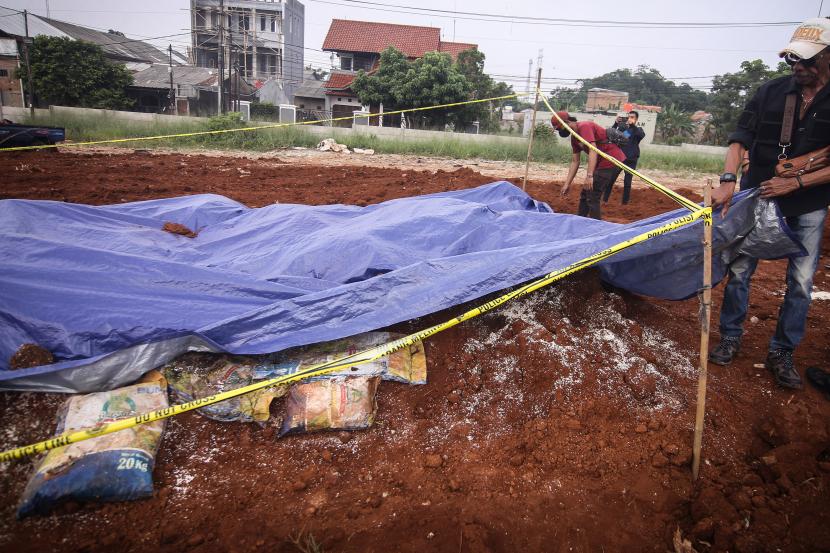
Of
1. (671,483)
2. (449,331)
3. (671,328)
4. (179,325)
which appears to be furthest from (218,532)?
(671,328)

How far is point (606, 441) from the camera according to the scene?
205cm

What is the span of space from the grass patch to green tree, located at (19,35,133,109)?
23.5 feet

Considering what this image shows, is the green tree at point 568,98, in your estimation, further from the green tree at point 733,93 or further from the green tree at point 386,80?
the green tree at point 386,80

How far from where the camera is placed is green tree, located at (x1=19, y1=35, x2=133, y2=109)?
21.1 meters

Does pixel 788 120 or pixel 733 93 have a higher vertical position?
pixel 733 93

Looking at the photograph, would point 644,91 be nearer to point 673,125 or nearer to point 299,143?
point 673,125

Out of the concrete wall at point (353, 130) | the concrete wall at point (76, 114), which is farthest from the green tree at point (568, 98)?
the concrete wall at point (76, 114)

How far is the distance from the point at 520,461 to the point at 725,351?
57.5 inches

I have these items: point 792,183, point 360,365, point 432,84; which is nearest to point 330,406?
point 360,365

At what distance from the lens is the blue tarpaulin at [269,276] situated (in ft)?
6.86

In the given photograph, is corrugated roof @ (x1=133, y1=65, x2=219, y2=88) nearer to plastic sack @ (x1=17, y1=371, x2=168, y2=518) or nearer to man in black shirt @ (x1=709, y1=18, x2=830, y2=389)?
plastic sack @ (x1=17, y1=371, x2=168, y2=518)

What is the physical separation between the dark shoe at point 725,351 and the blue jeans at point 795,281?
0.14 metres

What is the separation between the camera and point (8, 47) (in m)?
21.8

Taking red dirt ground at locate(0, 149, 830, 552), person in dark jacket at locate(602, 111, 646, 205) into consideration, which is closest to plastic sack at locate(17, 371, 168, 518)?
red dirt ground at locate(0, 149, 830, 552)
